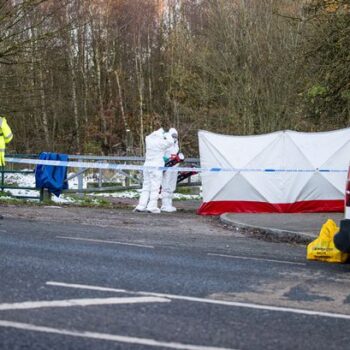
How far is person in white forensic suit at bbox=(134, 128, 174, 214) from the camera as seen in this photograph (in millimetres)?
14758

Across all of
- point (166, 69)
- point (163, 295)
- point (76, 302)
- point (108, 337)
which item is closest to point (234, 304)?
point (163, 295)

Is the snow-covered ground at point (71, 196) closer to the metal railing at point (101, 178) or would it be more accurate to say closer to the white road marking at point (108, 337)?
the metal railing at point (101, 178)

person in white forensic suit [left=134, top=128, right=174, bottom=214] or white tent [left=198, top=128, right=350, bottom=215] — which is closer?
white tent [left=198, top=128, right=350, bottom=215]

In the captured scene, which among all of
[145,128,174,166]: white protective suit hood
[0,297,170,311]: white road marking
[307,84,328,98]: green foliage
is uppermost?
[307,84,328,98]: green foliage

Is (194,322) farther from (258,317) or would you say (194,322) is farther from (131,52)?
(131,52)

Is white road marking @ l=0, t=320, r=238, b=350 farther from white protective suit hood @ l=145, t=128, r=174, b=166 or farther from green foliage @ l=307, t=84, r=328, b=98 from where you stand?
green foliage @ l=307, t=84, r=328, b=98

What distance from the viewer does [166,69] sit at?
1610 inches

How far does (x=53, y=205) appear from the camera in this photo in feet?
52.5

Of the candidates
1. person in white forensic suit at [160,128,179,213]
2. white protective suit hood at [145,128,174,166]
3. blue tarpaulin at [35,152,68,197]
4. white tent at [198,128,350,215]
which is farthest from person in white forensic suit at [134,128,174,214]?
blue tarpaulin at [35,152,68,197]

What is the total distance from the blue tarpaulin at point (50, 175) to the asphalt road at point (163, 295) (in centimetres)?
641

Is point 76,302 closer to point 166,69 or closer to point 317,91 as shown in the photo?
point 317,91

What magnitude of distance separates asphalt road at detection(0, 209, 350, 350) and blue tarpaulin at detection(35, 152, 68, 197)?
21.0ft

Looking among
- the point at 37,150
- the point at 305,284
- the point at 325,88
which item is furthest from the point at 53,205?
the point at 37,150

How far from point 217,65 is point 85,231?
1743 centimetres
